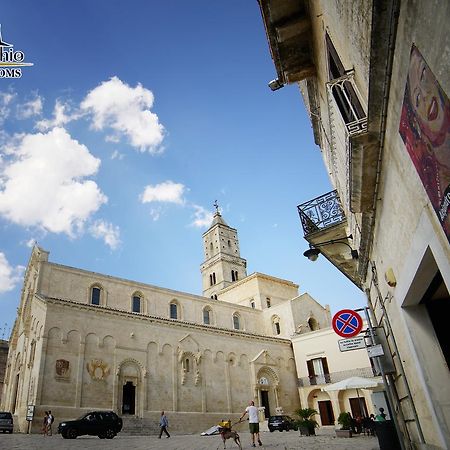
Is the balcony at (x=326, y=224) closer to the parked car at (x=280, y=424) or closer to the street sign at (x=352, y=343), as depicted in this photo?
the street sign at (x=352, y=343)

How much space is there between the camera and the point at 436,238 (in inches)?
137

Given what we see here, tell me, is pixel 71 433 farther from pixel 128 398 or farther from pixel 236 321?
pixel 236 321

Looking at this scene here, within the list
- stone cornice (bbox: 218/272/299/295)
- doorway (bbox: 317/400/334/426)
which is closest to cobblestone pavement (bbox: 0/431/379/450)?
doorway (bbox: 317/400/334/426)

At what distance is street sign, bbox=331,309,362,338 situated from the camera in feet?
25.1

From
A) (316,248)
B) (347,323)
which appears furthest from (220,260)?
(347,323)

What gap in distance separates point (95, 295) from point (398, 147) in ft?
103

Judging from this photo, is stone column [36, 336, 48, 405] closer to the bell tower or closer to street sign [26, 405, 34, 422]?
street sign [26, 405, 34, 422]

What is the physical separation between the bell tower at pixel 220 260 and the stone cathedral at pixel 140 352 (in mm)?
11617

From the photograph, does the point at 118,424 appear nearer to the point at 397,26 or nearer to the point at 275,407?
the point at 275,407

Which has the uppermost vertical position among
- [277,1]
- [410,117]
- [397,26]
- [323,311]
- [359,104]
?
[323,311]

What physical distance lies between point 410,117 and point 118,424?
21.4m

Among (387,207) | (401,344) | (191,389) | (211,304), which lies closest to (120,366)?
(191,389)

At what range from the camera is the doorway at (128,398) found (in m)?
25.5

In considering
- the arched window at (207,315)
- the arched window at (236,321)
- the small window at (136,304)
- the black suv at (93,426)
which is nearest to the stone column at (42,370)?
the black suv at (93,426)
